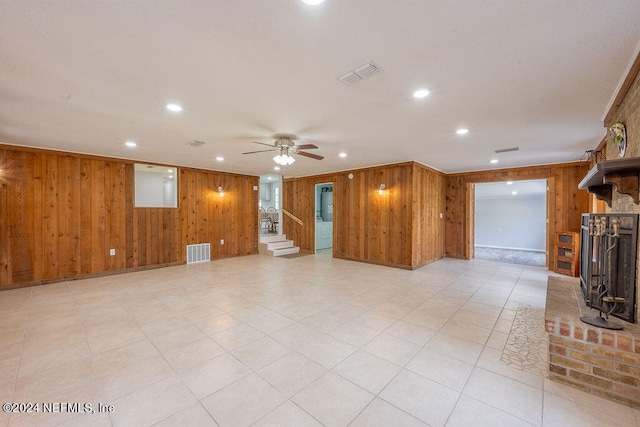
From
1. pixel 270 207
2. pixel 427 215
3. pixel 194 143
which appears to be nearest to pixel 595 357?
pixel 427 215

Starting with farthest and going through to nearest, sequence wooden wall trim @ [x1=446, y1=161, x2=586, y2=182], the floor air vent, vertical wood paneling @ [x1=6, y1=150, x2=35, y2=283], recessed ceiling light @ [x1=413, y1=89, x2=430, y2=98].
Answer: the floor air vent → wooden wall trim @ [x1=446, y1=161, x2=586, y2=182] → vertical wood paneling @ [x1=6, y1=150, x2=35, y2=283] → recessed ceiling light @ [x1=413, y1=89, x2=430, y2=98]

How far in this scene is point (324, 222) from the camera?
8891 millimetres

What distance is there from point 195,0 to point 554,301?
3854 mm

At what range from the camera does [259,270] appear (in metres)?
5.86

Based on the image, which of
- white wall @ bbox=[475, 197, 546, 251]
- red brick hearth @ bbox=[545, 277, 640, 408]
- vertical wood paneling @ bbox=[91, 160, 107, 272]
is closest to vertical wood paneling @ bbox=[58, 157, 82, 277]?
vertical wood paneling @ bbox=[91, 160, 107, 272]

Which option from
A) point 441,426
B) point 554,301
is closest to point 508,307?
point 554,301

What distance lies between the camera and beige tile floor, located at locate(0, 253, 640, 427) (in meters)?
1.70

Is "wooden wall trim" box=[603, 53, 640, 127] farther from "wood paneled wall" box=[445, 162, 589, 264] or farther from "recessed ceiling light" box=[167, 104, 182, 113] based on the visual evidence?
"recessed ceiling light" box=[167, 104, 182, 113]

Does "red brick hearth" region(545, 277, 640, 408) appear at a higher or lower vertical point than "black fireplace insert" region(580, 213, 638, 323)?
lower

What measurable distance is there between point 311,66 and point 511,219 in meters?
10.1

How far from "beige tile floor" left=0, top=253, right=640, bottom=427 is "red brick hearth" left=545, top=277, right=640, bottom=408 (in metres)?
0.10

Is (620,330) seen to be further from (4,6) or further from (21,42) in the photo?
(21,42)

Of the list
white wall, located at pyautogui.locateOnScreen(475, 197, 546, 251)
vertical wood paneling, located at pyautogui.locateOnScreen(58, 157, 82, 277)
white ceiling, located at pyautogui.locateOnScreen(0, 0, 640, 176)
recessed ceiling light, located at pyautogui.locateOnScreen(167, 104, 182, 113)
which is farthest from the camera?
white wall, located at pyautogui.locateOnScreen(475, 197, 546, 251)

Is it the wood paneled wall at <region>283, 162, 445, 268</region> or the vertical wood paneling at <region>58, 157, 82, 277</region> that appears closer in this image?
the vertical wood paneling at <region>58, 157, 82, 277</region>
